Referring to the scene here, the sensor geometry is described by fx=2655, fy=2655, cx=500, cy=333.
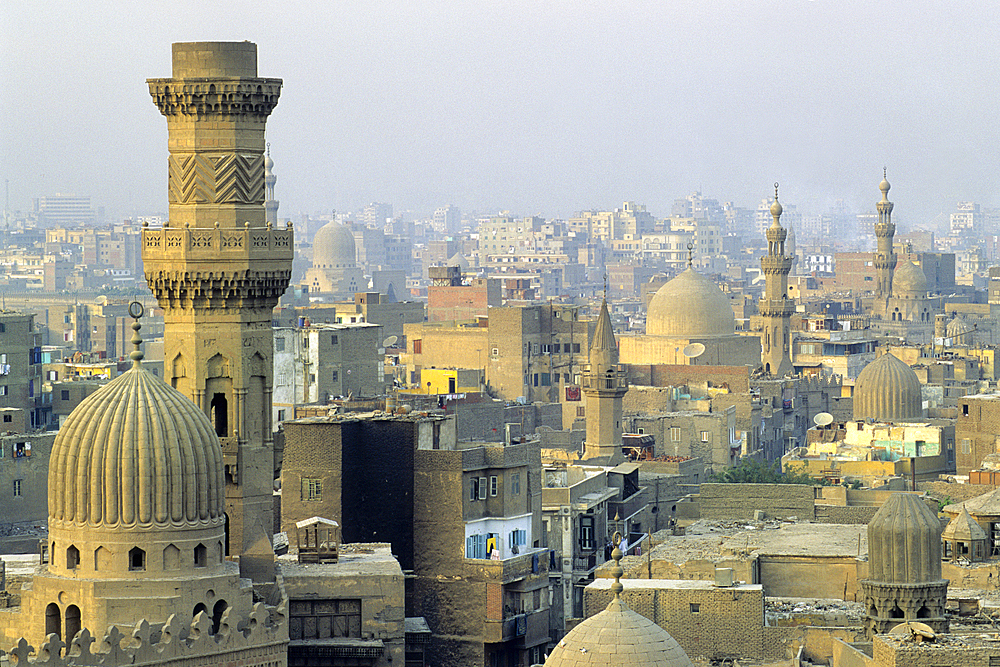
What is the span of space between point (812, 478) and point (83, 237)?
128 meters

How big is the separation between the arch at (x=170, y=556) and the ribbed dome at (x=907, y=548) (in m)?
10.7

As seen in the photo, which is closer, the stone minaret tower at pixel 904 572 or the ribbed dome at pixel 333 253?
the stone minaret tower at pixel 904 572

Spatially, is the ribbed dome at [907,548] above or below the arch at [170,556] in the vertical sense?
below

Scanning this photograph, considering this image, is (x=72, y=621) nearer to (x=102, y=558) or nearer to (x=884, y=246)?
(x=102, y=558)

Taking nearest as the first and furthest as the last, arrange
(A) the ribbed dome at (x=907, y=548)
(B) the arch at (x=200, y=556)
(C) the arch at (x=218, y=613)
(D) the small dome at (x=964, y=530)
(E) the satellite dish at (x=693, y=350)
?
(B) the arch at (x=200, y=556) → (C) the arch at (x=218, y=613) → (A) the ribbed dome at (x=907, y=548) → (D) the small dome at (x=964, y=530) → (E) the satellite dish at (x=693, y=350)

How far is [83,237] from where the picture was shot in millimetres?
175625

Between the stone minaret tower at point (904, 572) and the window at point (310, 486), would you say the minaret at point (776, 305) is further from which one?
the stone minaret tower at point (904, 572)

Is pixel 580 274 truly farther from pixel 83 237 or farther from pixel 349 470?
pixel 349 470

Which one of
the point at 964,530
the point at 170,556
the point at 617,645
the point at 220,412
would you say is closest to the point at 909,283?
the point at 964,530

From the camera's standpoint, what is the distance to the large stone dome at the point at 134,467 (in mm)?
25453

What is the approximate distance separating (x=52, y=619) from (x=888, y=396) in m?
37.2

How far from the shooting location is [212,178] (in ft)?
99.0

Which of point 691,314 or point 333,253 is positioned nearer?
point 691,314

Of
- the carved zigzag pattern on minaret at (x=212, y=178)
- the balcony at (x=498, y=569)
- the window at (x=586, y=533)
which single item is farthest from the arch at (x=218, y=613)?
the window at (x=586, y=533)
